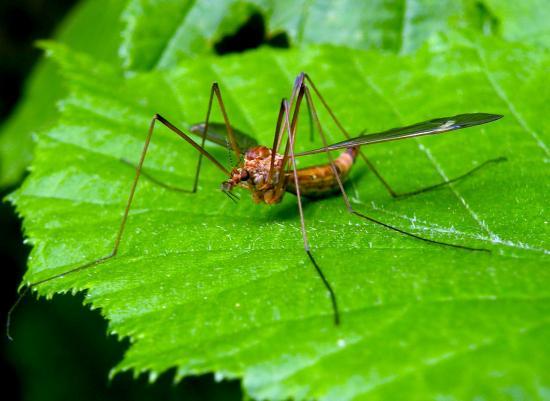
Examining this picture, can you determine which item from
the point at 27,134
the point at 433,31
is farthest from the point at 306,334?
the point at 27,134

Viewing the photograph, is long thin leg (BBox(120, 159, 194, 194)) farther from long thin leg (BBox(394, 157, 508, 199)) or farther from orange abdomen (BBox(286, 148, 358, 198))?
long thin leg (BBox(394, 157, 508, 199))

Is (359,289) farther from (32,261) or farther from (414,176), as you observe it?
(32,261)

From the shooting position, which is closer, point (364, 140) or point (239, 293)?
point (239, 293)

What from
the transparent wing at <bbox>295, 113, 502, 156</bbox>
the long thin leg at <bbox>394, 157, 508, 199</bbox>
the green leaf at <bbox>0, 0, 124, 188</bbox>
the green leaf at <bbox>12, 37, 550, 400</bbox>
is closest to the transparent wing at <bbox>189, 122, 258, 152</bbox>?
the green leaf at <bbox>12, 37, 550, 400</bbox>

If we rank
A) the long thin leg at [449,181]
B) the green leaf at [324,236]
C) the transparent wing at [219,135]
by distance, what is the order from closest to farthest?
the green leaf at [324,236]
the long thin leg at [449,181]
the transparent wing at [219,135]

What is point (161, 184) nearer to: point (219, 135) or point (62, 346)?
point (219, 135)

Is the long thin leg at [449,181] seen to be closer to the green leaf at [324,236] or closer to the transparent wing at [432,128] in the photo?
the green leaf at [324,236]

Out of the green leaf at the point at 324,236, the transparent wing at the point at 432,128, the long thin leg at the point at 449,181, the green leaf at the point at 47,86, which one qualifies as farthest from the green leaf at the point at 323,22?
the transparent wing at the point at 432,128
